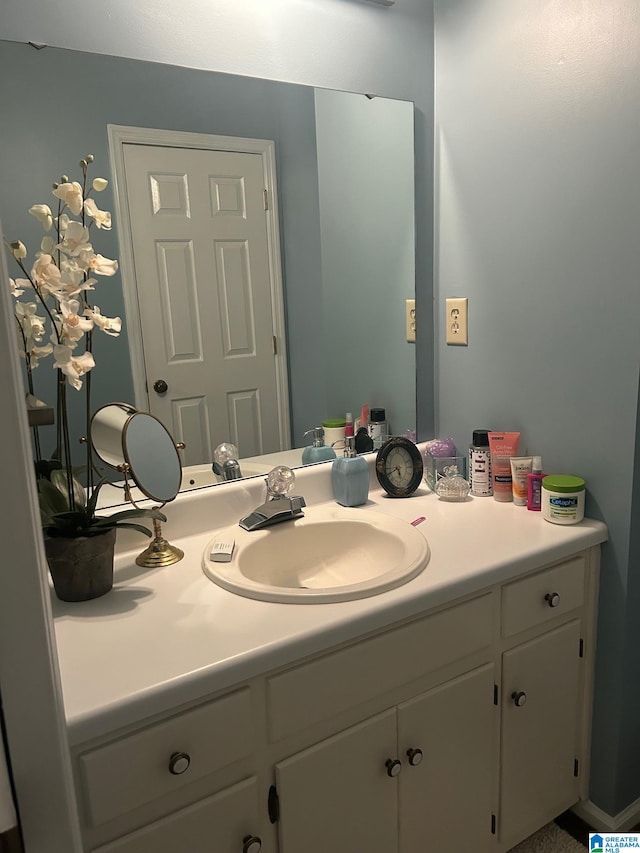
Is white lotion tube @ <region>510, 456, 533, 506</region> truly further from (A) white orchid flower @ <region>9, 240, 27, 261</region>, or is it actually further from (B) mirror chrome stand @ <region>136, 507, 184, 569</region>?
(A) white orchid flower @ <region>9, 240, 27, 261</region>

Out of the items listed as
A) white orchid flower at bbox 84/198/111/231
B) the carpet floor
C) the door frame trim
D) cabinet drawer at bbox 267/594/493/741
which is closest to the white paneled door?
the door frame trim

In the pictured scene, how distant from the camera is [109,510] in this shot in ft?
4.38

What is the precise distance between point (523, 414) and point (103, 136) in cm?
112

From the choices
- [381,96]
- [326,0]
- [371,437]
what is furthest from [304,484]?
[326,0]

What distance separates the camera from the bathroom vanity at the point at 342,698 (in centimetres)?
91

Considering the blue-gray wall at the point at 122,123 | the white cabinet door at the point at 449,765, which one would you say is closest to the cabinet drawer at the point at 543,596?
the white cabinet door at the point at 449,765

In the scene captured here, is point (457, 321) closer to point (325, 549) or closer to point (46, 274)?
point (325, 549)

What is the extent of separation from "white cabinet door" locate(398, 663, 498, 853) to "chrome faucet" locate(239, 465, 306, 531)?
47 centimetres

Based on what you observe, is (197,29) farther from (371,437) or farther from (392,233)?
(371,437)

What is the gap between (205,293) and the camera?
142 centimetres

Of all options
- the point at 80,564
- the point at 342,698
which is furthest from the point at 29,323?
the point at 342,698

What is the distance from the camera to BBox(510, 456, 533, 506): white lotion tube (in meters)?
1.52

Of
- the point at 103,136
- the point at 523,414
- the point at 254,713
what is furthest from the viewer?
the point at 523,414

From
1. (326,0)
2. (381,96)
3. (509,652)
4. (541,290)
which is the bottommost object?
(509,652)
